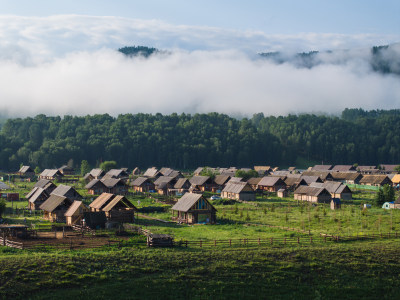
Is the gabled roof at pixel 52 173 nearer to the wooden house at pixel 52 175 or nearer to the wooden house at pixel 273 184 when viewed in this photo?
the wooden house at pixel 52 175

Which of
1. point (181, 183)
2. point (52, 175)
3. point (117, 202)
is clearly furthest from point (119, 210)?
point (52, 175)

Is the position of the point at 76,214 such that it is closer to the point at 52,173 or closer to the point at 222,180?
the point at 222,180

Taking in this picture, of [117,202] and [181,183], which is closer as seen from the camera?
[117,202]

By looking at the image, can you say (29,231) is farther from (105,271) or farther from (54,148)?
(54,148)

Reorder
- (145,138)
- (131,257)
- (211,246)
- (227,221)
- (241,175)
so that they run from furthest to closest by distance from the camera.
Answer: (145,138)
(241,175)
(227,221)
(211,246)
(131,257)

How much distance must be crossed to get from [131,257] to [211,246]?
311 inches

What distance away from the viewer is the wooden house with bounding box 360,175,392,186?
115412 millimetres

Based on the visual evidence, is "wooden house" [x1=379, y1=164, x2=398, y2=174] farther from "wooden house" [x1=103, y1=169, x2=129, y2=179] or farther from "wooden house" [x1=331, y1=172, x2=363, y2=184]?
"wooden house" [x1=103, y1=169, x2=129, y2=179]

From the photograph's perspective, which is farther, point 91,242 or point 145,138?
point 145,138

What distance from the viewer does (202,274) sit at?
3759 centimetres

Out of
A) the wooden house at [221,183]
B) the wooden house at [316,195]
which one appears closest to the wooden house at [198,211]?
the wooden house at [316,195]

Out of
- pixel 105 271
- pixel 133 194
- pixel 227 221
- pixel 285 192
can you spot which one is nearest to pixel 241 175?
pixel 285 192

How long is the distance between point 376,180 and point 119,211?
2998 inches

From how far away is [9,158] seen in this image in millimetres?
161875
